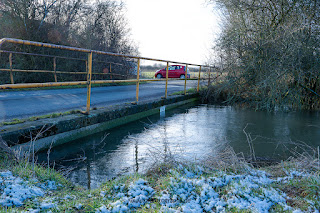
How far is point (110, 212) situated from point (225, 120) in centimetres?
560

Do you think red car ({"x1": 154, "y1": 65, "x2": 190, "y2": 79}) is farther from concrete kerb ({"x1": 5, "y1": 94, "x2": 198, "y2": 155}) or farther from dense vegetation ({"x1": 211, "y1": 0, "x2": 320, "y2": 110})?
concrete kerb ({"x1": 5, "y1": 94, "x2": 198, "y2": 155})

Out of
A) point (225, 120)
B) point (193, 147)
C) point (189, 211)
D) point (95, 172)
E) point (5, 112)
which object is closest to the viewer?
point (189, 211)

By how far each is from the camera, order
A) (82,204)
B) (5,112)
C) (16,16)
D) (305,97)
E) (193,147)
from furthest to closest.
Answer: (16,16) → (305,97) → (5,112) → (193,147) → (82,204)

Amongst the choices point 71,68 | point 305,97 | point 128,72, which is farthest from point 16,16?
point 305,97

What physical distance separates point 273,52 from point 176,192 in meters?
6.53

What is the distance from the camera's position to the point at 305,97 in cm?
888

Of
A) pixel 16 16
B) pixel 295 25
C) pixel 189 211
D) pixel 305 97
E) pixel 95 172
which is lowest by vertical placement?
pixel 95 172

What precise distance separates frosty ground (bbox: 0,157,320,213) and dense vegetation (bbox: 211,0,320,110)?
520cm

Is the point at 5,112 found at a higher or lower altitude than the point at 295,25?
lower

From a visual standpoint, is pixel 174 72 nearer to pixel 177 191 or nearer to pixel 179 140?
pixel 179 140

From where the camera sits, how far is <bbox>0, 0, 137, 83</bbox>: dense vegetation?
41.1 feet

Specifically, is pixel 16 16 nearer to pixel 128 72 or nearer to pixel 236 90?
pixel 128 72

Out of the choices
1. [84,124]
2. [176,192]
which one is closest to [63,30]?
[84,124]

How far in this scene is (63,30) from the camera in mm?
14336
